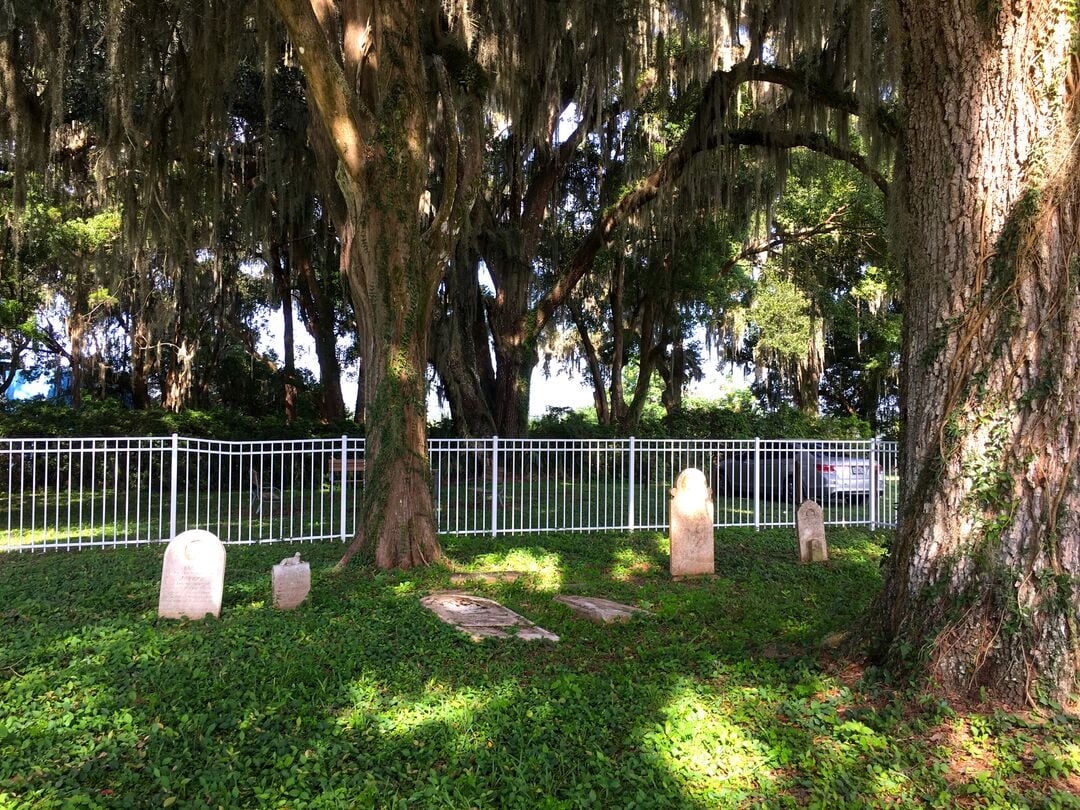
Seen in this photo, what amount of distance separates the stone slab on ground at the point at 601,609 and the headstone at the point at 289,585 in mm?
2279

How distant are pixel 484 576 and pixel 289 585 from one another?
208 cm

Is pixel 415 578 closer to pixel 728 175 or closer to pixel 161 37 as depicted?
pixel 161 37

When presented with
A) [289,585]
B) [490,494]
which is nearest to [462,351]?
[490,494]

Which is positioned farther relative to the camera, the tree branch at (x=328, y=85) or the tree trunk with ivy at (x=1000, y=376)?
the tree branch at (x=328, y=85)

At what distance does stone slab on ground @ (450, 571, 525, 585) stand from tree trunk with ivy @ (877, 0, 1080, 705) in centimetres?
403

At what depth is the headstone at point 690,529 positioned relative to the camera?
7.52 meters

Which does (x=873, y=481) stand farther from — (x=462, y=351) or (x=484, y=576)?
(x=462, y=351)

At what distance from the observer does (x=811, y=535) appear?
27.2 feet

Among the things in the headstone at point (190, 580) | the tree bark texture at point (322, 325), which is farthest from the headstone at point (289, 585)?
the tree bark texture at point (322, 325)

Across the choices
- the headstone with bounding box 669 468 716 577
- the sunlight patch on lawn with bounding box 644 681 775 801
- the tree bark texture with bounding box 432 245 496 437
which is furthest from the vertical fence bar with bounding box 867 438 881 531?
the sunlight patch on lawn with bounding box 644 681 775 801

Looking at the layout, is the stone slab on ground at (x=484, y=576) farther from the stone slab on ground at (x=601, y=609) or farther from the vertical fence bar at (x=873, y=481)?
the vertical fence bar at (x=873, y=481)

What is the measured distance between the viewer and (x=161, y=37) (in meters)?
9.43

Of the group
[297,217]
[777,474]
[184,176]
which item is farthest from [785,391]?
[184,176]

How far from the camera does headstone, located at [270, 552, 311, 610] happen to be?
5812 millimetres
